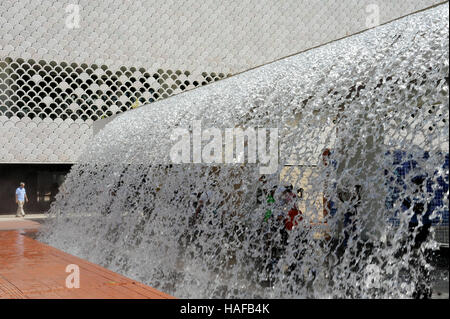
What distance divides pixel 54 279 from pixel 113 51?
10590mm

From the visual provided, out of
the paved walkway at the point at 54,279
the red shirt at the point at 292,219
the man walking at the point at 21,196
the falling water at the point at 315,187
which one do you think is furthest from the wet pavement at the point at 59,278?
the man walking at the point at 21,196

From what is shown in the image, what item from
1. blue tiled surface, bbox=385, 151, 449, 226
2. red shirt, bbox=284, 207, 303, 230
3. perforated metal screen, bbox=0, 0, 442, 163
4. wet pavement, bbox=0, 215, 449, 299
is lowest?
wet pavement, bbox=0, 215, 449, 299

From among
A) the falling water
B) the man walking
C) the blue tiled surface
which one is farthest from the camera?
the man walking

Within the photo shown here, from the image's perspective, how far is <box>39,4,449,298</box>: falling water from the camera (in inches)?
147

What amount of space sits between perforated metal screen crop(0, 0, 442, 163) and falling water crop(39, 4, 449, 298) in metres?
7.87

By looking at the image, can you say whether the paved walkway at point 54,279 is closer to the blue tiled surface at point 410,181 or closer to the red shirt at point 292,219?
the red shirt at point 292,219

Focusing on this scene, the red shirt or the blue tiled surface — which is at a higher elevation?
the blue tiled surface

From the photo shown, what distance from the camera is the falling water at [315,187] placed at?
374 cm

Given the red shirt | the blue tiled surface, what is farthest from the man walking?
the blue tiled surface

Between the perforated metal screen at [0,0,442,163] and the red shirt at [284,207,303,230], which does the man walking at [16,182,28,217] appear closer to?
the perforated metal screen at [0,0,442,163]

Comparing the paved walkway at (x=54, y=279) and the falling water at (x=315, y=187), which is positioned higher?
the falling water at (x=315, y=187)

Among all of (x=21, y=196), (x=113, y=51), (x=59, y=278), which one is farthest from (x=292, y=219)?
(x=113, y=51)

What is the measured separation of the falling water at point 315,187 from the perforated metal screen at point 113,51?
787 centimetres

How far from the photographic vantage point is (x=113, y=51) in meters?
14.4
